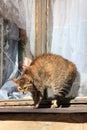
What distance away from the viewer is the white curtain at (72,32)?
21.9 feet

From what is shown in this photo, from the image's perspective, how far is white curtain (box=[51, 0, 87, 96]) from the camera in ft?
21.9

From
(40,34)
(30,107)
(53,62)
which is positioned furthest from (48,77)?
(40,34)

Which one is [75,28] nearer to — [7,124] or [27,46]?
[27,46]

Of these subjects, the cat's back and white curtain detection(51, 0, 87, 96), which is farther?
white curtain detection(51, 0, 87, 96)

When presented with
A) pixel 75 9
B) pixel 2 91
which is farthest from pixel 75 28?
pixel 2 91

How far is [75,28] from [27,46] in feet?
2.18

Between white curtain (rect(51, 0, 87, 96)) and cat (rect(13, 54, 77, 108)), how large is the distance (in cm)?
15

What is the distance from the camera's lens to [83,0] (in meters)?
6.71

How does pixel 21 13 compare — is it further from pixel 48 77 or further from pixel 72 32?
pixel 48 77

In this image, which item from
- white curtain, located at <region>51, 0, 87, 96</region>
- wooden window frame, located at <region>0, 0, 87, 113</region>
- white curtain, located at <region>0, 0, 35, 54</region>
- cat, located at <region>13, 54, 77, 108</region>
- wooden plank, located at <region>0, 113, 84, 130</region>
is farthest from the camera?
white curtain, located at <region>0, 0, 35, 54</region>

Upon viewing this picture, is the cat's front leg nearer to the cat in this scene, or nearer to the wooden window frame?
the cat

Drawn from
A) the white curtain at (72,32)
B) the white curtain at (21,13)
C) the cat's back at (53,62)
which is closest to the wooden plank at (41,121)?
the white curtain at (72,32)

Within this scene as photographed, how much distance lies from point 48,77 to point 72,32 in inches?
25.7

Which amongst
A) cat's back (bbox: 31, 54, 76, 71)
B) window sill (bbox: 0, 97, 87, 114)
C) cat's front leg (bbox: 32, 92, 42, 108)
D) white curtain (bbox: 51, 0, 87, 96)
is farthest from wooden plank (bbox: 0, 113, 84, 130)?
cat's back (bbox: 31, 54, 76, 71)
